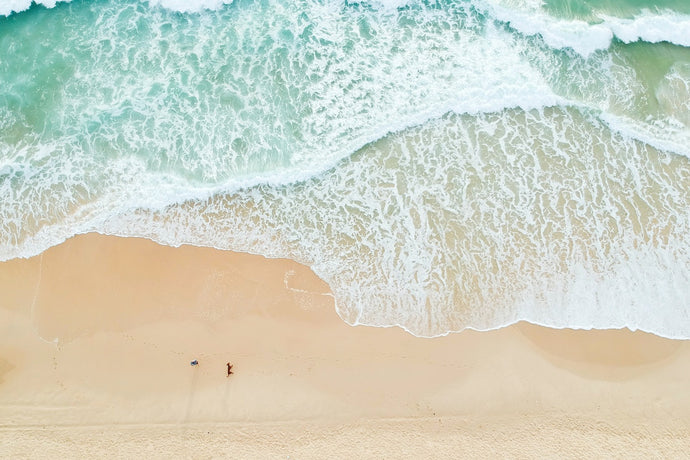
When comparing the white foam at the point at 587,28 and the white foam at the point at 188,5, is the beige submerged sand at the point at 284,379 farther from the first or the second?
the white foam at the point at 587,28

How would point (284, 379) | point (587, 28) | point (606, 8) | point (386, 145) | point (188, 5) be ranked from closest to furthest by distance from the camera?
point (284, 379) < point (386, 145) < point (587, 28) < point (188, 5) < point (606, 8)

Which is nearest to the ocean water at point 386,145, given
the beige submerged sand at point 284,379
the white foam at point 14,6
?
the white foam at point 14,6

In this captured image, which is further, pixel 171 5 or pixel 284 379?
pixel 171 5

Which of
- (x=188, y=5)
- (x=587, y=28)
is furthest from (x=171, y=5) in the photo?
(x=587, y=28)

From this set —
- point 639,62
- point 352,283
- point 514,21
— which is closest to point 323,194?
point 352,283

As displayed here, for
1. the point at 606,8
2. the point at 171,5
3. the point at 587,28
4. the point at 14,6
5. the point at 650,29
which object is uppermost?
the point at 606,8

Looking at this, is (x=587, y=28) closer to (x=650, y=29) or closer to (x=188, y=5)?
(x=650, y=29)

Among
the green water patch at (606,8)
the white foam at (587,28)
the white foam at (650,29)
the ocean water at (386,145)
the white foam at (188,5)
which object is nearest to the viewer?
the ocean water at (386,145)

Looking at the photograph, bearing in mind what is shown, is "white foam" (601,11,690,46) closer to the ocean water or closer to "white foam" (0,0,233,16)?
the ocean water
